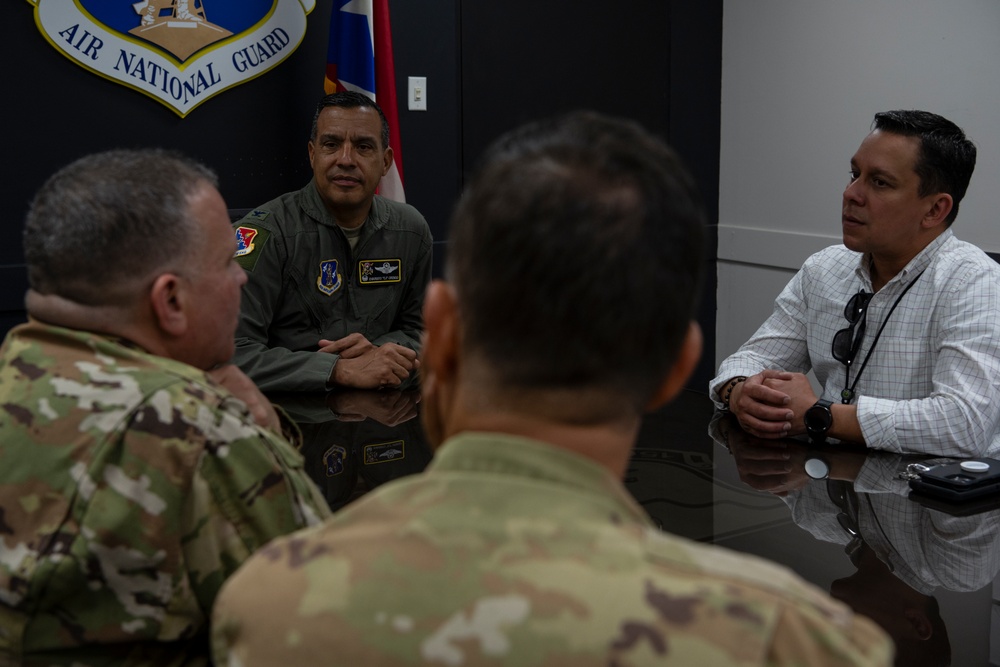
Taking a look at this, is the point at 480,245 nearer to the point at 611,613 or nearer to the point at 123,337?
the point at 611,613

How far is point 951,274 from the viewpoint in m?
2.32

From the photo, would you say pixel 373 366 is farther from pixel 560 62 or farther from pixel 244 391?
pixel 560 62

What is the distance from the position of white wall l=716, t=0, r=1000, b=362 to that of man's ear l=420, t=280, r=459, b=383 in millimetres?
3620

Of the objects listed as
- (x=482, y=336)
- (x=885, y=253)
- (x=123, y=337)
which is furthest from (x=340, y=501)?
(x=885, y=253)

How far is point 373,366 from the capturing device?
8.25 ft

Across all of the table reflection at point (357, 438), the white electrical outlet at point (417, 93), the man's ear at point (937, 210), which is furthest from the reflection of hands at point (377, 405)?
the white electrical outlet at point (417, 93)

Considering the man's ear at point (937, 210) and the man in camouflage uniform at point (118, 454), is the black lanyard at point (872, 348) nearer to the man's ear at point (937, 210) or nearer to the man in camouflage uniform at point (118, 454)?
the man's ear at point (937, 210)

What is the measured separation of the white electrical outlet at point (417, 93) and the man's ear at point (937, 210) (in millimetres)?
2451

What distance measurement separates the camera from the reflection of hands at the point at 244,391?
4.73 feet

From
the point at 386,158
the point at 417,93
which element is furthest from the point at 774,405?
the point at 417,93

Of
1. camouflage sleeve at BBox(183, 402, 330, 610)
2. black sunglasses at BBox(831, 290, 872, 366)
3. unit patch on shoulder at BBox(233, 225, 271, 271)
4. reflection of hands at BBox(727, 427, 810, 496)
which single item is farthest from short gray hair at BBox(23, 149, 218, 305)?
black sunglasses at BBox(831, 290, 872, 366)

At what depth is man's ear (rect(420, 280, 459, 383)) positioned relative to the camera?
0.76 m

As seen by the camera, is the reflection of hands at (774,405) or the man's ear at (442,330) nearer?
the man's ear at (442,330)

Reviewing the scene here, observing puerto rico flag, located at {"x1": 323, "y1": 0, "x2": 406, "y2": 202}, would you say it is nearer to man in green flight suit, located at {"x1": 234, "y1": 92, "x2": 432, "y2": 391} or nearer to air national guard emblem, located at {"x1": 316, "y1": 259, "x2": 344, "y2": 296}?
man in green flight suit, located at {"x1": 234, "y1": 92, "x2": 432, "y2": 391}
